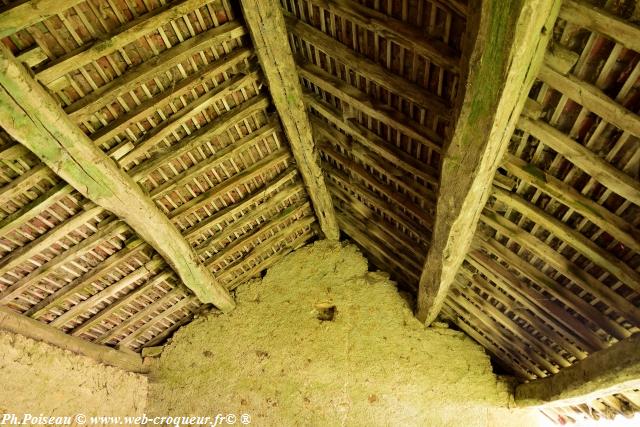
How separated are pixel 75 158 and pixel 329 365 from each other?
8.14ft

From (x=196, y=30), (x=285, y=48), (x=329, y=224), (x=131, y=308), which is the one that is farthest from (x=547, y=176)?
(x=131, y=308)

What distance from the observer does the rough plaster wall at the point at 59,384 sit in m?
2.82

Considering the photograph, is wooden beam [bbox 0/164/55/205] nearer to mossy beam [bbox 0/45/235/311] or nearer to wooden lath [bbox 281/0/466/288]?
mossy beam [bbox 0/45/235/311]

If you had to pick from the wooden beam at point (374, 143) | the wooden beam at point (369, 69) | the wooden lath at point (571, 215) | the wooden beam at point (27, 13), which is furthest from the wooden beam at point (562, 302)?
the wooden beam at point (27, 13)

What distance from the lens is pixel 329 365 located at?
356 centimetres

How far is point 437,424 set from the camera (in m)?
3.34

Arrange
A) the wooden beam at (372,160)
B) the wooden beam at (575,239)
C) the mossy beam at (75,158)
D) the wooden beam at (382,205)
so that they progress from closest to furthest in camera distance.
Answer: the mossy beam at (75,158) → the wooden beam at (575,239) → the wooden beam at (372,160) → the wooden beam at (382,205)

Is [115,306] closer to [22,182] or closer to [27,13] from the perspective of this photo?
[22,182]

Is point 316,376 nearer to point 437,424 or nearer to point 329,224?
point 437,424

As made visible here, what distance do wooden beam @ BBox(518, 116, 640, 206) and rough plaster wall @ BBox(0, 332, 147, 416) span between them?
328 cm

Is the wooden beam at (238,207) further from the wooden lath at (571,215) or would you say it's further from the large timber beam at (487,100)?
the wooden lath at (571,215)

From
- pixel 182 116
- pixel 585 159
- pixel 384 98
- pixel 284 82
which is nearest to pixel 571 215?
pixel 585 159

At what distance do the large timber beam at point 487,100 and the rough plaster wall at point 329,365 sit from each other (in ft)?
4.90

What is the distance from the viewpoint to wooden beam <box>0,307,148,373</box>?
9.04 feet
